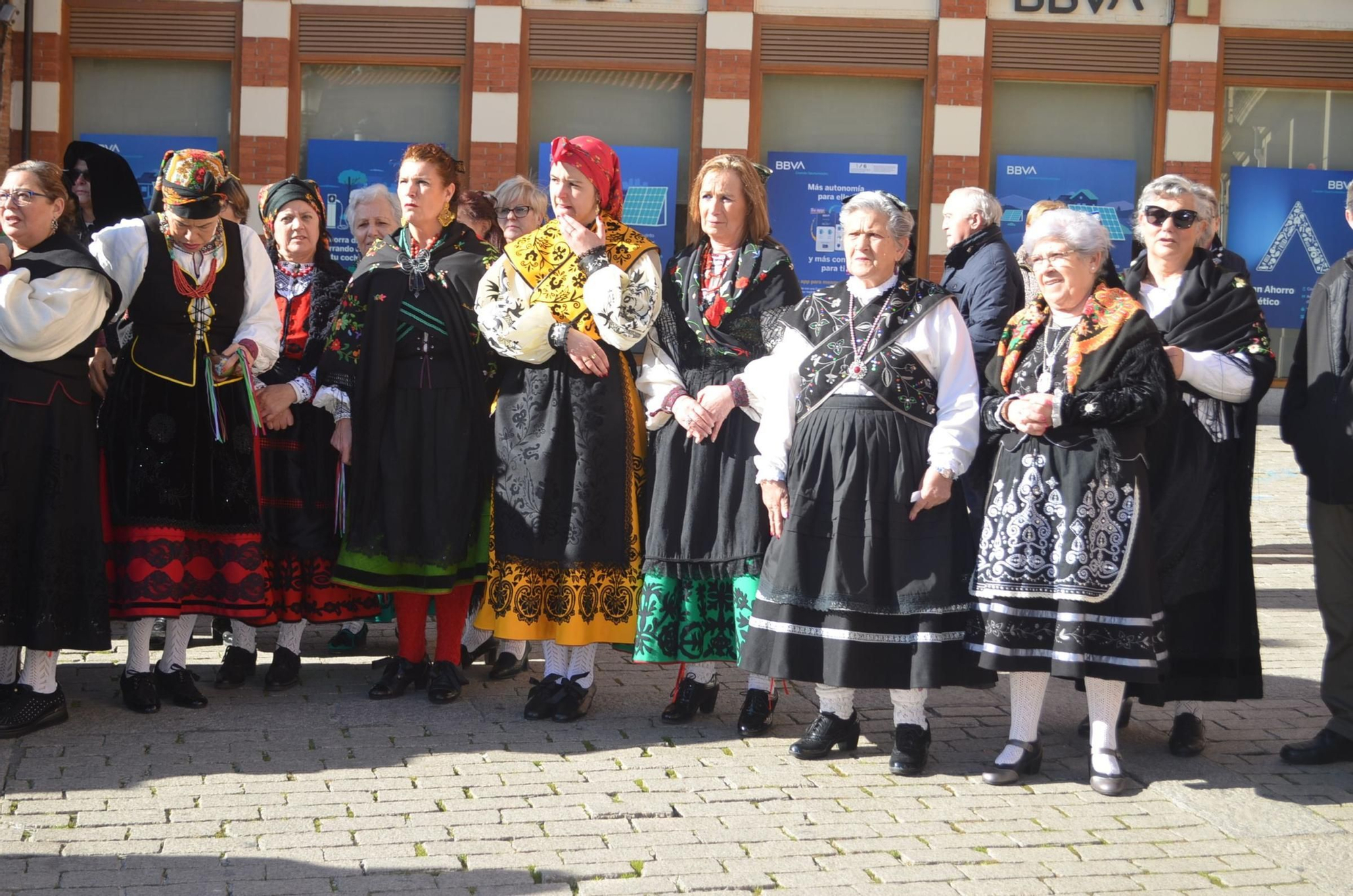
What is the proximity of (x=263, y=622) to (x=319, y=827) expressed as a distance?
5.67 feet

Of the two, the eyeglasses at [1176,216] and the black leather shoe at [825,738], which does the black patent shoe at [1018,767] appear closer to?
the black leather shoe at [825,738]

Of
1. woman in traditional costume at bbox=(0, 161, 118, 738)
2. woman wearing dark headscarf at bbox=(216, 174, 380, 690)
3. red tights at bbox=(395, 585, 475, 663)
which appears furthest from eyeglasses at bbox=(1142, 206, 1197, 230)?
woman in traditional costume at bbox=(0, 161, 118, 738)

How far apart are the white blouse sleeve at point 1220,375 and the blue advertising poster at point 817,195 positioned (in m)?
10.1

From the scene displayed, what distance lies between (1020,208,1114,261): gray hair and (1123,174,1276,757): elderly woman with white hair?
1.14 feet

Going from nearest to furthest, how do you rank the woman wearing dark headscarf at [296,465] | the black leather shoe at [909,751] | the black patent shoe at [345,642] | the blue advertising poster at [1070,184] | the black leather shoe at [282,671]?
the black leather shoe at [909,751]
the black leather shoe at [282,671]
the woman wearing dark headscarf at [296,465]
the black patent shoe at [345,642]
the blue advertising poster at [1070,184]

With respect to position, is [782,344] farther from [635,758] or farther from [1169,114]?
[1169,114]

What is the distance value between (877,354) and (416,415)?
75.3 inches

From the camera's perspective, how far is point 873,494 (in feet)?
16.9

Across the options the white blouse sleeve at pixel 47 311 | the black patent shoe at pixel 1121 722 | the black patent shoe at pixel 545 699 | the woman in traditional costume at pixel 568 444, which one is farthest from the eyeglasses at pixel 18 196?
the black patent shoe at pixel 1121 722

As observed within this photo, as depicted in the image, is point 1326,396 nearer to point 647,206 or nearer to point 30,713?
point 30,713

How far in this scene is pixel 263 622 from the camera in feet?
19.7

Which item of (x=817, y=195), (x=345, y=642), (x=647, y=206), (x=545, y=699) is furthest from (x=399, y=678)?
(x=817, y=195)

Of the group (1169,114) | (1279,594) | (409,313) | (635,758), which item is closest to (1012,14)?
(1169,114)

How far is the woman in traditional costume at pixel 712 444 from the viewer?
563cm
